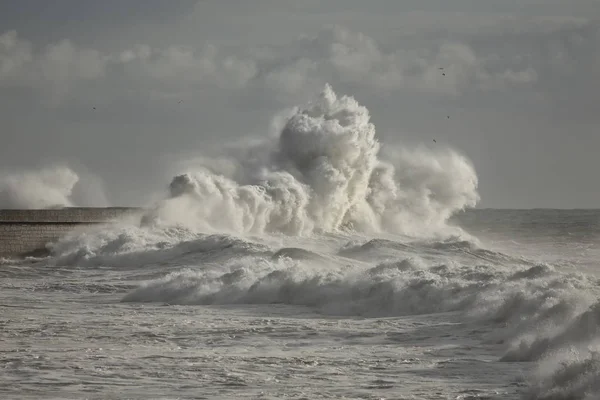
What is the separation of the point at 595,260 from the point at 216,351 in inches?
836

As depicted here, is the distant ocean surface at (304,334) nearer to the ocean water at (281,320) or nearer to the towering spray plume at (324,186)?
the ocean water at (281,320)

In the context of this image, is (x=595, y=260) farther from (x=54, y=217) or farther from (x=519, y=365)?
(x=519, y=365)

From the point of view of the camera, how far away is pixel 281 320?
14047mm

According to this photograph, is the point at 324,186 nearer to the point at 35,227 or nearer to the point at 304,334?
the point at 35,227

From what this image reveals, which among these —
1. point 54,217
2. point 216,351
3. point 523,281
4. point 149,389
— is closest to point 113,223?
point 54,217

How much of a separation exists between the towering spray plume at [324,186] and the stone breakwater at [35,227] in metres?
2.88

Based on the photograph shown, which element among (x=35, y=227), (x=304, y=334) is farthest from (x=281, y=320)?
(x=35, y=227)

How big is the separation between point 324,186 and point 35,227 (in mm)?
12258

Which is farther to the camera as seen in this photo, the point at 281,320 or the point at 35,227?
the point at 35,227

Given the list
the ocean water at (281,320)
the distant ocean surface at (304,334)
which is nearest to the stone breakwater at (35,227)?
the ocean water at (281,320)

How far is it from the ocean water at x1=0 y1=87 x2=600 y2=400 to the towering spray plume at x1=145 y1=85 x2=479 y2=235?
103 centimetres

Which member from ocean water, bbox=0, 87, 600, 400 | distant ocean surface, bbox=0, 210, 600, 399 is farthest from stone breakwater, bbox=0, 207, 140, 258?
distant ocean surface, bbox=0, 210, 600, 399

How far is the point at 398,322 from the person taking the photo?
534 inches

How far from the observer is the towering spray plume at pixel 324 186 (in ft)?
111
